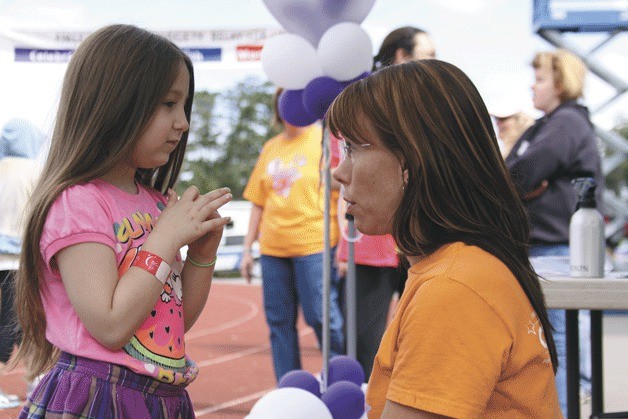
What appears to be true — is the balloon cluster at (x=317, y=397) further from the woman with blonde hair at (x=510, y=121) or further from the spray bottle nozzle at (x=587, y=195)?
the woman with blonde hair at (x=510, y=121)

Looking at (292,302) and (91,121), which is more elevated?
(91,121)

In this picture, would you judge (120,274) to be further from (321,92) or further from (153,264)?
(321,92)

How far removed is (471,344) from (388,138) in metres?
0.38

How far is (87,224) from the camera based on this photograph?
1.54m

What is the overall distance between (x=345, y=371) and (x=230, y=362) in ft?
11.4

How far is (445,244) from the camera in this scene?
127 centimetres

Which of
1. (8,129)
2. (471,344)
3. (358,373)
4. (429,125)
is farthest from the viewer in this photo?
(8,129)

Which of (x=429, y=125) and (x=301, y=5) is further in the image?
(x=301, y=5)

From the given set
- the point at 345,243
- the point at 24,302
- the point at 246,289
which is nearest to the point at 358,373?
the point at 345,243

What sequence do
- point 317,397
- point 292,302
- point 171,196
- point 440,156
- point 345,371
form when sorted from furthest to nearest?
point 292,302, point 345,371, point 317,397, point 171,196, point 440,156

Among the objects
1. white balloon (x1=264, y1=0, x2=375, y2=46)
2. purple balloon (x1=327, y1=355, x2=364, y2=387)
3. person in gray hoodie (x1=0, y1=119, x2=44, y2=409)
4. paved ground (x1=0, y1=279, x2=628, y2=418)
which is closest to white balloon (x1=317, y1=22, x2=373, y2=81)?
white balloon (x1=264, y1=0, x2=375, y2=46)

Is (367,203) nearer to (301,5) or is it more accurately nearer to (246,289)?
(301,5)

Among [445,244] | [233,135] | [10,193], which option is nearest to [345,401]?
[445,244]

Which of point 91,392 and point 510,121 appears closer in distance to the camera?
point 91,392
